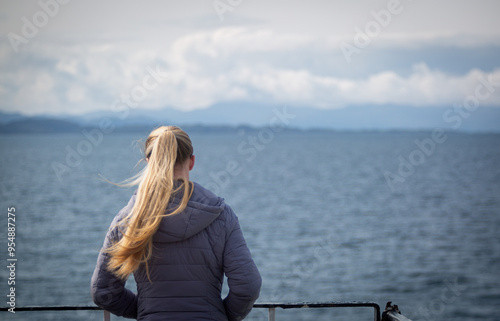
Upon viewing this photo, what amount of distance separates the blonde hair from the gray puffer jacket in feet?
0.12

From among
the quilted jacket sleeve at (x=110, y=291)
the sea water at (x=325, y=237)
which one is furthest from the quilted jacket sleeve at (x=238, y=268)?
the sea water at (x=325, y=237)

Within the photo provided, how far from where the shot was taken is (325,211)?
37.6m

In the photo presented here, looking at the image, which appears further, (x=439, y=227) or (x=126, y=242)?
(x=439, y=227)

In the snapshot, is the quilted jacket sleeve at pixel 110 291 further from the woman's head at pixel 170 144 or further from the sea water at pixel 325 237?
the sea water at pixel 325 237

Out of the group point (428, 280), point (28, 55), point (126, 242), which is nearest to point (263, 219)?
point (428, 280)

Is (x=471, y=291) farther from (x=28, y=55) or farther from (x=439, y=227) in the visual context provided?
(x=28, y=55)

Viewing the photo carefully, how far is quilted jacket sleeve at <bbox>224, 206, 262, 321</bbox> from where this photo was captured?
2105 millimetres

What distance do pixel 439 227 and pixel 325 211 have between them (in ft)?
25.0

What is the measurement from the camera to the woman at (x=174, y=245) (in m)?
2.02

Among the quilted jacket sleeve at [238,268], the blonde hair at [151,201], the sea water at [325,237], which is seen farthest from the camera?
the sea water at [325,237]

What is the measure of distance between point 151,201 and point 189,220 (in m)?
0.15

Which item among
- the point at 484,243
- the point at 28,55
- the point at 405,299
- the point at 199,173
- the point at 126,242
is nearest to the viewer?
the point at 126,242

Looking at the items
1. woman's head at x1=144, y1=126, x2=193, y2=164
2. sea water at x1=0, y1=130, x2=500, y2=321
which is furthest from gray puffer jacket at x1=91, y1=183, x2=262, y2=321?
sea water at x1=0, y1=130, x2=500, y2=321

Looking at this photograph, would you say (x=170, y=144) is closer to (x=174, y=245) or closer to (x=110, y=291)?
(x=174, y=245)
